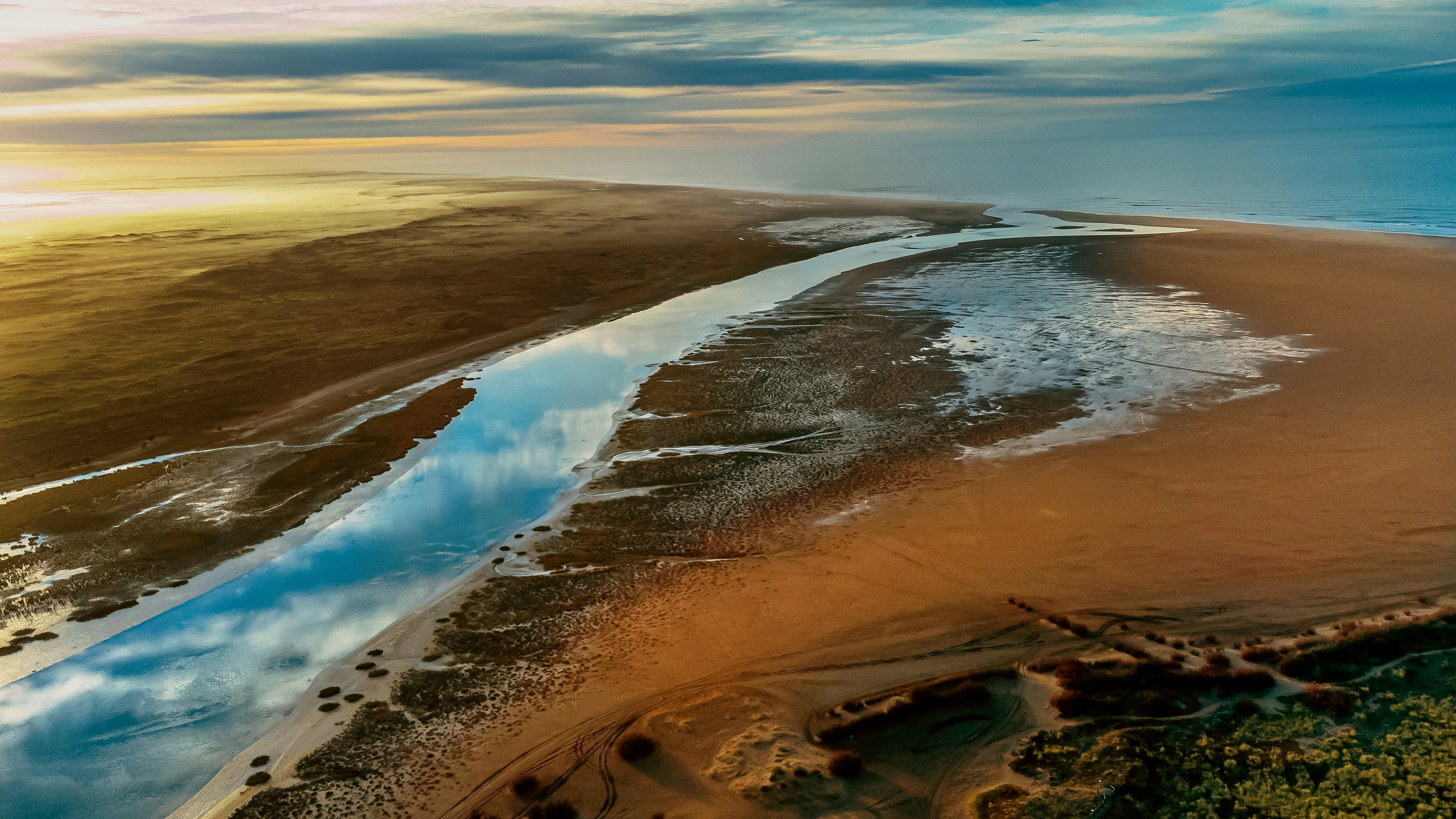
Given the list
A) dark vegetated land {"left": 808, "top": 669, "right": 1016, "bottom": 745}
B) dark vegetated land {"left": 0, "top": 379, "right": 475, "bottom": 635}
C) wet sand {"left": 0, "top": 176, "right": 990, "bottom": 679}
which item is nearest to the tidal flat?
dark vegetated land {"left": 808, "top": 669, "right": 1016, "bottom": 745}

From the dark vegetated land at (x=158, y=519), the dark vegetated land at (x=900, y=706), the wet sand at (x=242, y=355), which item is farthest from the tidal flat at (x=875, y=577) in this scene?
the wet sand at (x=242, y=355)

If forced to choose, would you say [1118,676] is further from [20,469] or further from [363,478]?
[20,469]

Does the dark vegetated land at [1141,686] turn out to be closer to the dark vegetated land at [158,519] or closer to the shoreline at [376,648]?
the shoreline at [376,648]

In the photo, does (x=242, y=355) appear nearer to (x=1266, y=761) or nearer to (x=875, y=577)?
(x=875, y=577)

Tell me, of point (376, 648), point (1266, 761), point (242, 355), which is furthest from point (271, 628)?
point (242, 355)

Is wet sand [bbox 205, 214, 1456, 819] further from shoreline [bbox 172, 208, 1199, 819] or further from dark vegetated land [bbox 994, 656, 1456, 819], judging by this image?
dark vegetated land [bbox 994, 656, 1456, 819]

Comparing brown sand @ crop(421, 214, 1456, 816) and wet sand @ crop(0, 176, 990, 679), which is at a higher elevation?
wet sand @ crop(0, 176, 990, 679)
